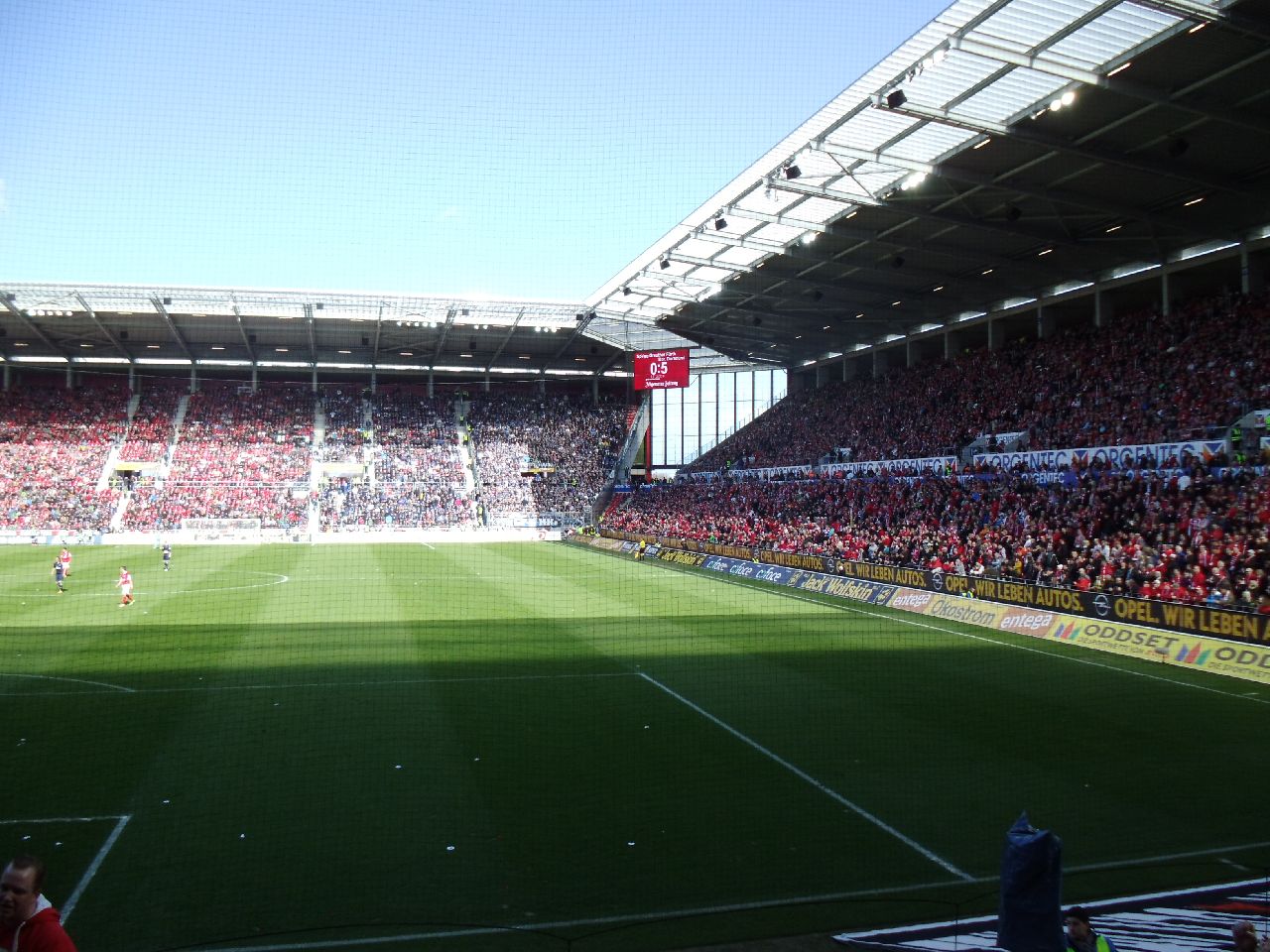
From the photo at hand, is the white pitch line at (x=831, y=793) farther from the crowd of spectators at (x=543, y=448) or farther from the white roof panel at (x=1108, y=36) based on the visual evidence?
the crowd of spectators at (x=543, y=448)

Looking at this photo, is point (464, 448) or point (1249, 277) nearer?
point (1249, 277)

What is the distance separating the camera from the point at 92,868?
696 centimetres

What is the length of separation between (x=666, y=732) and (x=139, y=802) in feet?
19.0

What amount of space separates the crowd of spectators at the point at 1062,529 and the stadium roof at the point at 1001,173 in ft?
22.9

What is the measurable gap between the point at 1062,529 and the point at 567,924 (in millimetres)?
18049

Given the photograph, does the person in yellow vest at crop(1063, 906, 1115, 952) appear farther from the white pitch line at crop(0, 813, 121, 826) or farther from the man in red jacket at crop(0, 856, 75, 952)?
the white pitch line at crop(0, 813, 121, 826)

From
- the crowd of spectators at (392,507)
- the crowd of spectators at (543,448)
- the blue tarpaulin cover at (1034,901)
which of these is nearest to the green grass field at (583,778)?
the blue tarpaulin cover at (1034,901)

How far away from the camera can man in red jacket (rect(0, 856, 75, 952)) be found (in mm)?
2867

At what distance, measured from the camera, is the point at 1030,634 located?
17.8m

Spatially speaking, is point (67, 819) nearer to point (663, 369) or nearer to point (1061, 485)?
point (1061, 485)

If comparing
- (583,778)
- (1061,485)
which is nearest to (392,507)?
(1061,485)

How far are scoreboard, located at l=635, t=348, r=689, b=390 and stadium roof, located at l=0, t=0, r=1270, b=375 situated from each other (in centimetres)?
227

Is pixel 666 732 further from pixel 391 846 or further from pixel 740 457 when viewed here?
pixel 740 457

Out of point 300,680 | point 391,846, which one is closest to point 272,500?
point 300,680
